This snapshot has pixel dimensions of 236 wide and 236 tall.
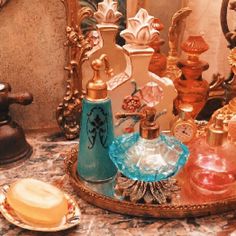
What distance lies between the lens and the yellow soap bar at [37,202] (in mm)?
633

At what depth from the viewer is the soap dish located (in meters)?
0.63

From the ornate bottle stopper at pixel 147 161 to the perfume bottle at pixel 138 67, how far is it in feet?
0.28

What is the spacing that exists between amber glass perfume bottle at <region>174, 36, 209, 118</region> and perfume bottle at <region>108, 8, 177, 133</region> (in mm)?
85

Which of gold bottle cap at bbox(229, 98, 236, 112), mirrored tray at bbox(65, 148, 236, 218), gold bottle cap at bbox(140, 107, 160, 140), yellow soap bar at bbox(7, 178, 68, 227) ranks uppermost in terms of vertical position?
gold bottle cap at bbox(140, 107, 160, 140)

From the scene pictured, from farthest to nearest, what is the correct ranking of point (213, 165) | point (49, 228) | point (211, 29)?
point (211, 29), point (213, 165), point (49, 228)

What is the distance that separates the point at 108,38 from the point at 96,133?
0.82 feet

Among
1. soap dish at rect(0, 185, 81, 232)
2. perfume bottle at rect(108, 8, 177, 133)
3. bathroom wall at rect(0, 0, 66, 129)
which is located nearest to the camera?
soap dish at rect(0, 185, 81, 232)

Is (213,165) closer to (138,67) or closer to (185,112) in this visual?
(185,112)

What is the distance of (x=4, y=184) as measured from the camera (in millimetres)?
757

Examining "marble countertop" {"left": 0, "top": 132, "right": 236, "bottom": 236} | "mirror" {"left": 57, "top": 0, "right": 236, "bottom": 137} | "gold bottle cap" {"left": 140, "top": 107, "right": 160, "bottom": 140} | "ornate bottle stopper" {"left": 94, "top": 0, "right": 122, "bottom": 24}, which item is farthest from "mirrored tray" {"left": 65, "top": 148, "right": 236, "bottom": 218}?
"ornate bottle stopper" {"left": 94, "top": 0, "right": 122, "bottom": 24}

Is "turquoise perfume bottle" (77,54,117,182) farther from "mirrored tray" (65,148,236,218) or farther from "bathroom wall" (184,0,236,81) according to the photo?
"bathroom wall" (184,0,236,81)

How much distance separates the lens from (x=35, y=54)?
0.90 meters

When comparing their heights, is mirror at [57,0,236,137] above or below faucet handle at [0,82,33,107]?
above

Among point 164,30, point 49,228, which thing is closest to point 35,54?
point 164,30
